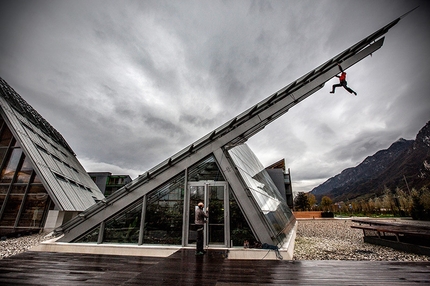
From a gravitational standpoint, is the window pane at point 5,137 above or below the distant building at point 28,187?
above

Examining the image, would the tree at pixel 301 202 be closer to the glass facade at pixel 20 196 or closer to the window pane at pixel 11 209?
the glass facade at pixel 20 196

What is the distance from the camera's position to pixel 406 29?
311 inches

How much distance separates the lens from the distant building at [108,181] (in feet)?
123

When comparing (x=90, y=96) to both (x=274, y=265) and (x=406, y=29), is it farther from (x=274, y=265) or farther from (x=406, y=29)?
(x=406, y=29)

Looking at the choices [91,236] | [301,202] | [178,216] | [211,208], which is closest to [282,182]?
[301,202]

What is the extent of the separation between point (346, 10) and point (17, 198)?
22956mm

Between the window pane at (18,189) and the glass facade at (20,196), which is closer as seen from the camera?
the glass facade at (20,196)

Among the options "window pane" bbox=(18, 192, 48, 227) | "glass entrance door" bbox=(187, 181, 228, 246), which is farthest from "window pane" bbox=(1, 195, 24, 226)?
"glass entrance door" bbox=(187, 181, 228, 246)

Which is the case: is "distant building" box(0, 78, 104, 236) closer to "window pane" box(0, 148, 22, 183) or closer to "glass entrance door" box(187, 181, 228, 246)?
"window pane" box(0, 148, 22, 183)

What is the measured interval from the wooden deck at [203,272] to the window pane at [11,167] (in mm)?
12668

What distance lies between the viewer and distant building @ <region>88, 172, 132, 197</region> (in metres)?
37.6

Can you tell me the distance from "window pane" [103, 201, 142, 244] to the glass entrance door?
2.14m

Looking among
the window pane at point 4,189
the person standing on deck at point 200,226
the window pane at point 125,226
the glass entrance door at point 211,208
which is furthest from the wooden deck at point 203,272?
the window pane at point 4,189

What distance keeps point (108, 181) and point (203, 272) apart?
47.9 m
